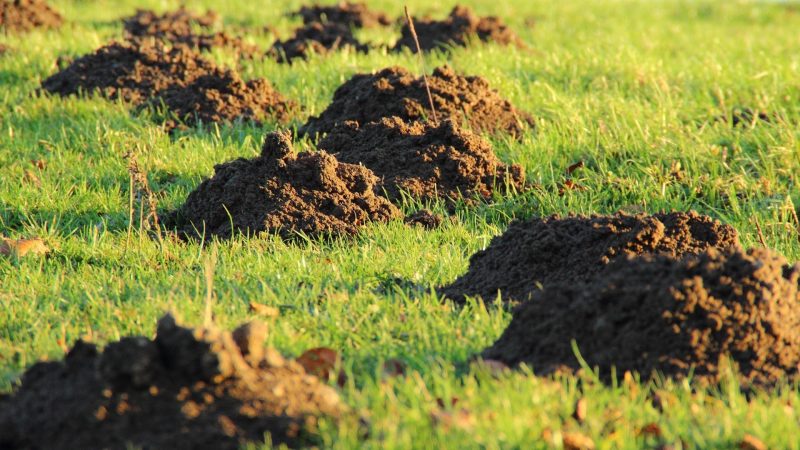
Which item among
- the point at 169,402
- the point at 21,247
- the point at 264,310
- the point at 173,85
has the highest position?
the point at 169,402

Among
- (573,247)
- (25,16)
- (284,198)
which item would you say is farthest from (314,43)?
(573,247)

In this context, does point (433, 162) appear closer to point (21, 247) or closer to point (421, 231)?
point (421, 231)

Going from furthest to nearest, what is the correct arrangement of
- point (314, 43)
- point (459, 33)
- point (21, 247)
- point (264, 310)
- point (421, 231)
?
point (459, 33) → point (314, 43) → point (421, 231) → point (21, 247) → point (264, 310)

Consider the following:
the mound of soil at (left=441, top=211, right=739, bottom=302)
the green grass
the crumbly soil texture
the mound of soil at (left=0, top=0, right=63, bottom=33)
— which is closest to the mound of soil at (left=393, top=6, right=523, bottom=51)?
the green grass

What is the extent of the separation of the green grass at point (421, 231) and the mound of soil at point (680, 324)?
0.15 metres

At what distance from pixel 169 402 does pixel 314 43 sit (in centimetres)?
753

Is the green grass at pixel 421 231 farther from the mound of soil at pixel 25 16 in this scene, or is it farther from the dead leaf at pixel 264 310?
the mound of soil at pixel 25 16

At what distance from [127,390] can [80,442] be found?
0.21 metres

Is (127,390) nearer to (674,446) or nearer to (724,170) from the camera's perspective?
(674,446)

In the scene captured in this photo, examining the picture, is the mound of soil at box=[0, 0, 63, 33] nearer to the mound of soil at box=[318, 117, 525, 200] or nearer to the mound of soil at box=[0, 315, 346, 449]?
the mound of soil at box=[318, 117, 525, 200]

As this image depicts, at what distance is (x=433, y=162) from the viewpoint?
648 centimetres

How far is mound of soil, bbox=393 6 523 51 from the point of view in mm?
10711

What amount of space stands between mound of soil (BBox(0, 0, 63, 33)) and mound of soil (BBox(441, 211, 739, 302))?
868 cm

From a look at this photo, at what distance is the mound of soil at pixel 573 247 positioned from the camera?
450 centimetres
